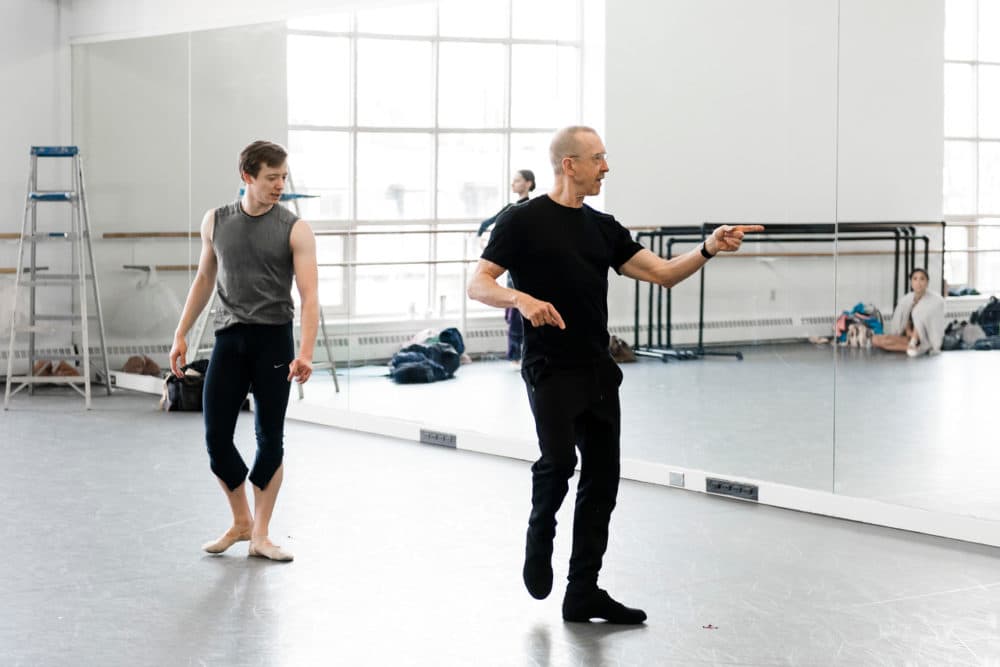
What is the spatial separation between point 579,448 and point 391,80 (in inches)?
162

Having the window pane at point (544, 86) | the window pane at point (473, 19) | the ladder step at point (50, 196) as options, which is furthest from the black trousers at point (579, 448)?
the ladder step at point (50, 196)

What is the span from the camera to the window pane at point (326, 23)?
7.45 m

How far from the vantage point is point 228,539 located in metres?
4.75

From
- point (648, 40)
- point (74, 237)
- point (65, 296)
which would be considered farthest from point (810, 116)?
point (65, 296)

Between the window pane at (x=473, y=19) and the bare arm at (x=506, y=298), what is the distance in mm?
Answer: 3777

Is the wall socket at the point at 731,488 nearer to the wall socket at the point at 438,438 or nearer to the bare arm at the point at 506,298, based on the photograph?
the wall socket at the point at 438,438

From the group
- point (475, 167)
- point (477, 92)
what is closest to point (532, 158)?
point (475, 167)

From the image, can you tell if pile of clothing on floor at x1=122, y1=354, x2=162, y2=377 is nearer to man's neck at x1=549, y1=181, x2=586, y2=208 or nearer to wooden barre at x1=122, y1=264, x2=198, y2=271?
wooden barre at x1=122, y1=264, x2=198, y2=271

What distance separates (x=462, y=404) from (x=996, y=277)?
3.12 m

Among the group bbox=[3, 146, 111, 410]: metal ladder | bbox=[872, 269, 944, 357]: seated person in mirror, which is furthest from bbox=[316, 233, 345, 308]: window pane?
bbox=[872, 269, 944, 357]: seated person in mirror

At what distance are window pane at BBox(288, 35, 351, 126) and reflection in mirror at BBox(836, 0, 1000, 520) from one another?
3.17 m

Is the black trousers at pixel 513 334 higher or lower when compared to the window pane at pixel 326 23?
lower

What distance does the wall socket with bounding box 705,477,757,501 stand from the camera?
559 cm

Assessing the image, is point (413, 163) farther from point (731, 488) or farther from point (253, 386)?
point (253, 386)
